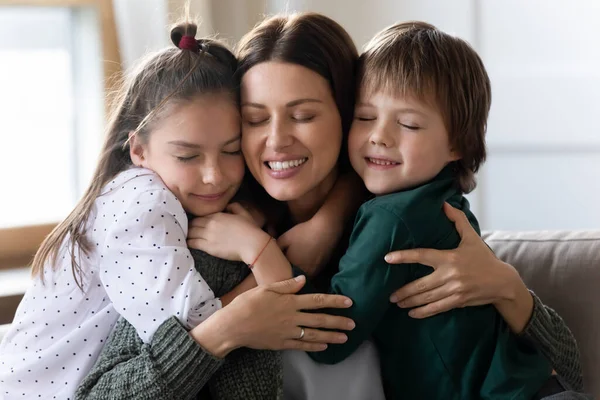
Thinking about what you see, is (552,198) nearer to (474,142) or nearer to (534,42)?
(534,42)

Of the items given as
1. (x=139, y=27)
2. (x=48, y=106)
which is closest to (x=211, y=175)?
(x=139, y=27)

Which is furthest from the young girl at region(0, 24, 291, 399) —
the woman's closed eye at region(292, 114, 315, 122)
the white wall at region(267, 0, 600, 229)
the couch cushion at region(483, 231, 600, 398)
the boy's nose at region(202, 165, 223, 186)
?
the white wall at region(267, 0, 600, 229)

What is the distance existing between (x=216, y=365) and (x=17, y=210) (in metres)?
1.55

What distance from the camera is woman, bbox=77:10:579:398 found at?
1424mm

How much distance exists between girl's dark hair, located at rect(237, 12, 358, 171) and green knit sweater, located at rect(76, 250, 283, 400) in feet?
1.38

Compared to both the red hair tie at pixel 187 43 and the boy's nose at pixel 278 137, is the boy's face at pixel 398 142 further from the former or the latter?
the red hair tie at pixel 187 43

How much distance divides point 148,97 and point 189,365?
0.57m

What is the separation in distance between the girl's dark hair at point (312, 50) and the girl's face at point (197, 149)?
128 mm

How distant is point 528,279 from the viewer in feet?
6.26

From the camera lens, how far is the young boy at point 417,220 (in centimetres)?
148

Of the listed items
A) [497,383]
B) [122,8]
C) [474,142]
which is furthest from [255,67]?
[122,8]

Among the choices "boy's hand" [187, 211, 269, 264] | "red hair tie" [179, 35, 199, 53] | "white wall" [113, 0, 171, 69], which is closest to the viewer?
"boy's hand" [187, 211, 269, 264]

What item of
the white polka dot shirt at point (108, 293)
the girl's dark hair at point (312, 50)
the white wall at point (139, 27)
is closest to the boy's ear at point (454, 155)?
the girl's dark hair at point (312, 50)

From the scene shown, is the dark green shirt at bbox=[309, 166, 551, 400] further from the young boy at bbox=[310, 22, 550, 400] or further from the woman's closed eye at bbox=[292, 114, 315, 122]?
the woman's closed eye at bbox=[292, 114, 315, 122]
